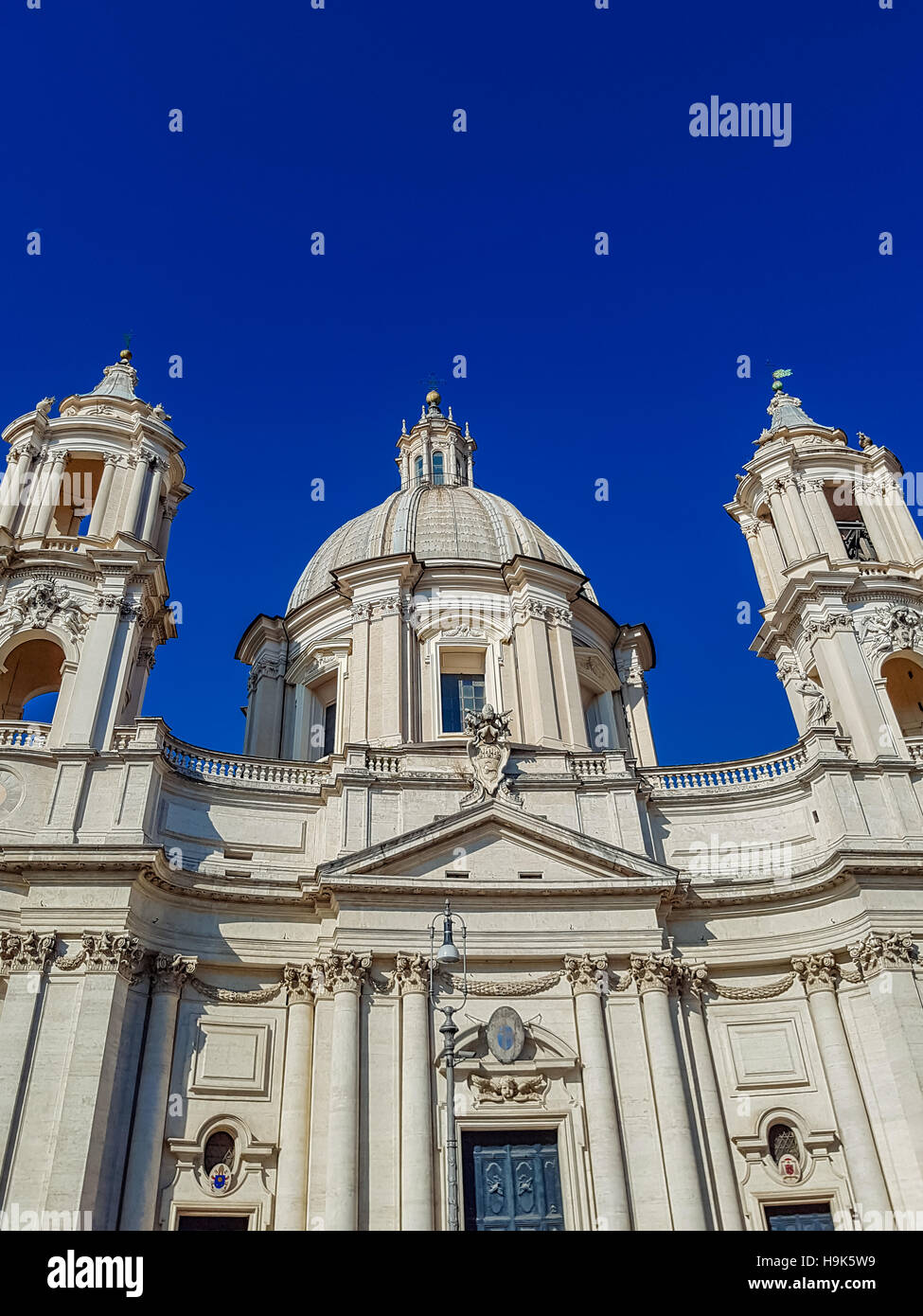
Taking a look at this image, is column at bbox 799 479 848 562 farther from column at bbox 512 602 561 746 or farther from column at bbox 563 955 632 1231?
column at bbox 563 955 632 1231

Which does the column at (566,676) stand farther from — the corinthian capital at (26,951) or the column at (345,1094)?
the corinthian capital at (26,951)

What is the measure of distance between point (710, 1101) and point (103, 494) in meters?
21.5

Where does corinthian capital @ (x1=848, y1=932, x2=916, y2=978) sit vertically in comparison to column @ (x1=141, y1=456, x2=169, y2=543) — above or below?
below

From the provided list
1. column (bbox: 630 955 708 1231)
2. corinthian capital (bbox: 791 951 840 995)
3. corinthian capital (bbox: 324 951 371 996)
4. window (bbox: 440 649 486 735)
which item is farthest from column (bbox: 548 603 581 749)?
corinthian capital (bbox: 324 951 371 996)

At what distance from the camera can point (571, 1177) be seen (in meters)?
20.2

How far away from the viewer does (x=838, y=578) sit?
2833 centimetres

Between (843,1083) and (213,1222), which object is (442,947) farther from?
(843,1083)

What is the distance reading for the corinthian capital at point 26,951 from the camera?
2034cm

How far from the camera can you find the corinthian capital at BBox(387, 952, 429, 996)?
21703mm

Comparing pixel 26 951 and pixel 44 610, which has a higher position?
pixel 44 610

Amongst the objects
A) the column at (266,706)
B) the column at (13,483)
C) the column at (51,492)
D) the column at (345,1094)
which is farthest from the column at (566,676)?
the column at (13,483)

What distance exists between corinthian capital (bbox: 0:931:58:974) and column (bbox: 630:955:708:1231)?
11.9 meters

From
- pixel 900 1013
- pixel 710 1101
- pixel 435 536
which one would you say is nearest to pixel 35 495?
pixel 435 536
